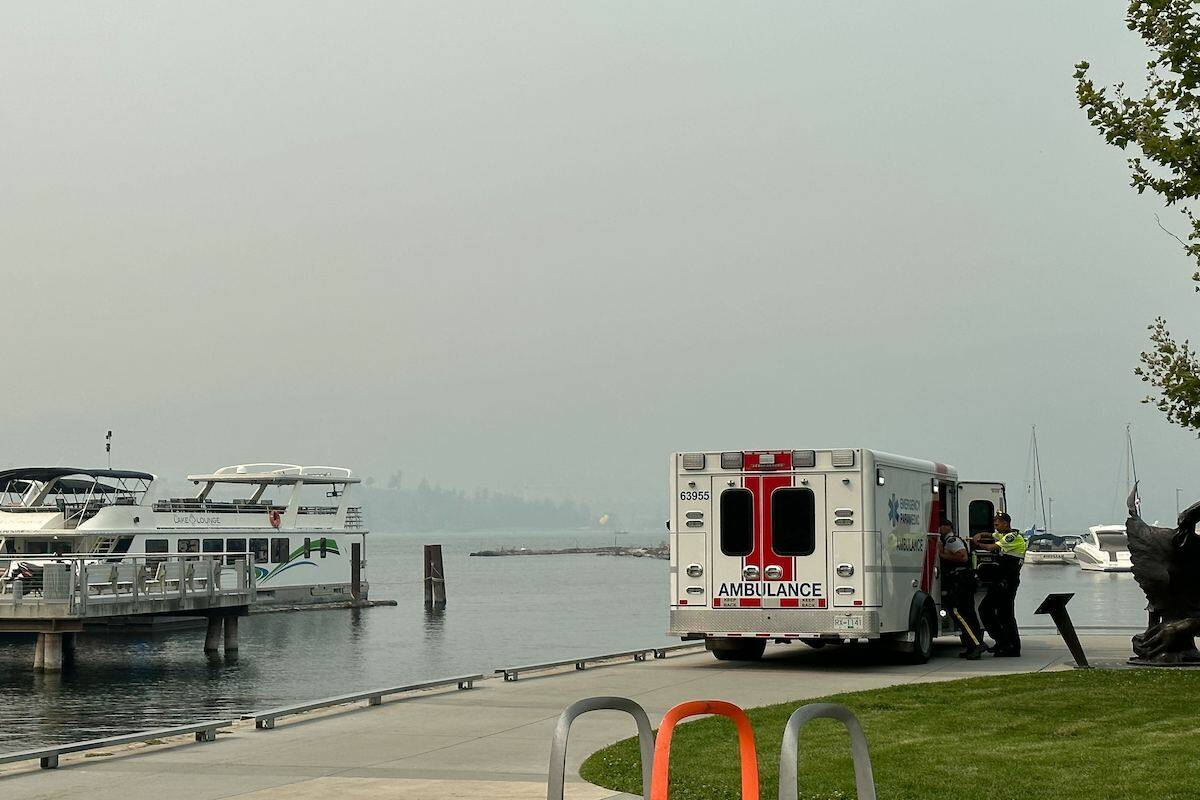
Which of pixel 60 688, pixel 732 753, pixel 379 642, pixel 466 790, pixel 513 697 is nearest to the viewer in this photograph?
pixel 466 790

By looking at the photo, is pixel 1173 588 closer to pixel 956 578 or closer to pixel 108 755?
pixel 956 578

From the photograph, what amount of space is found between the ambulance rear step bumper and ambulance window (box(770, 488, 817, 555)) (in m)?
0.84

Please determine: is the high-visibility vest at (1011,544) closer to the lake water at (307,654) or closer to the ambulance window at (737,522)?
the ambulance window at (737,522)

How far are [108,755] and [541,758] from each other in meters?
3.84

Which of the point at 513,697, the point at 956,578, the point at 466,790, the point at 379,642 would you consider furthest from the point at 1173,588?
the point at 379,642

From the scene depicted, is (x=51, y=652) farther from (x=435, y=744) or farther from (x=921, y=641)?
(x=435, y=744)

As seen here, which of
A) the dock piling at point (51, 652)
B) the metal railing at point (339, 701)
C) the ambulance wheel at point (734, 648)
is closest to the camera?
the metal railing at point (339, 701)

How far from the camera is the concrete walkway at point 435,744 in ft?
34.8

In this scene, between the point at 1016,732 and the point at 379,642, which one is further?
the point at 379,642

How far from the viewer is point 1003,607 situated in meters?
21.5

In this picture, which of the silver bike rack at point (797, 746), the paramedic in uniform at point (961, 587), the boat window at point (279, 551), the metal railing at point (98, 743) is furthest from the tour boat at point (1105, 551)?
the silver bike rack at point (797, 746)

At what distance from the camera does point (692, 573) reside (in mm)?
20203

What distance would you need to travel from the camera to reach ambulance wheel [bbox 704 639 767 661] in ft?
69.2

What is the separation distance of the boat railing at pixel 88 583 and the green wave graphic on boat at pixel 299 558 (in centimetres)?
2029
